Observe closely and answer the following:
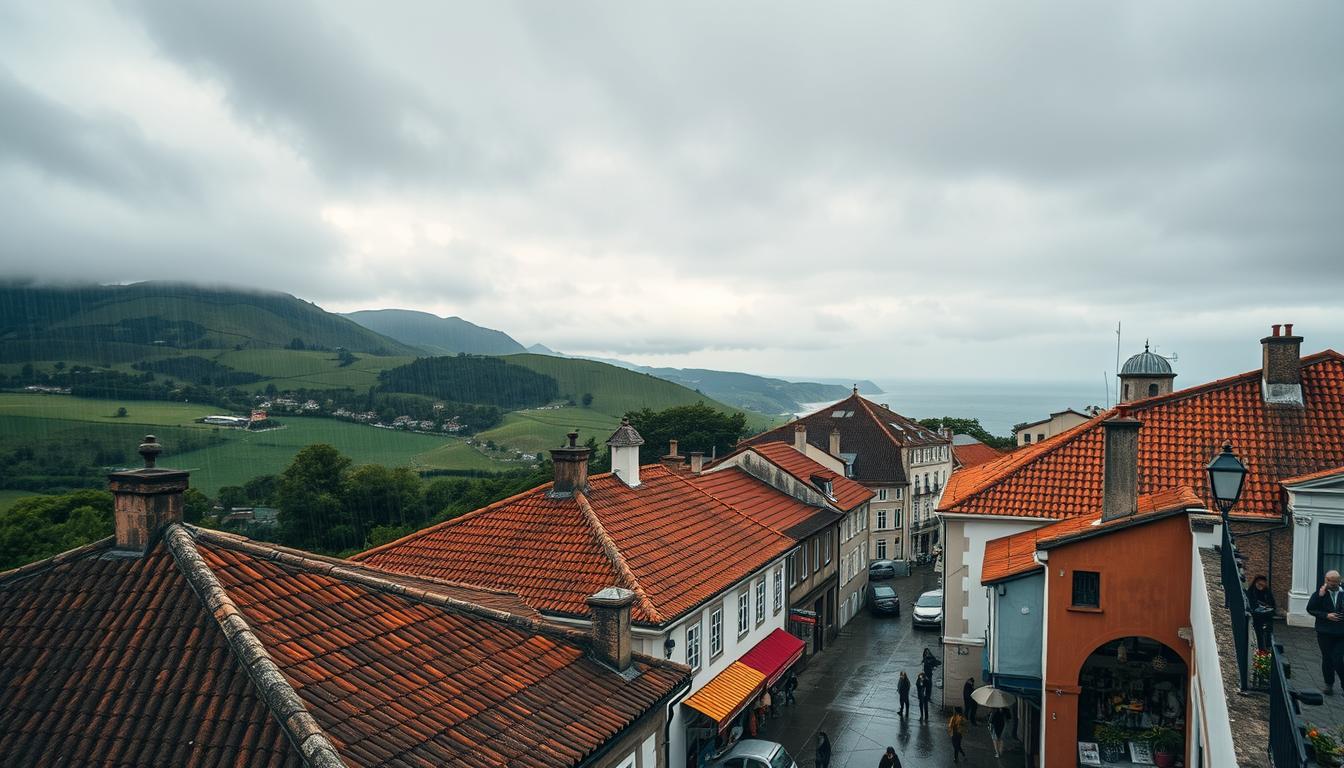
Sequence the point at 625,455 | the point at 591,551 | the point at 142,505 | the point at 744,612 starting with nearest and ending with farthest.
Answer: the point at 142,505 → the point at 591,551 → the point at 744,612 → the point at 625,455

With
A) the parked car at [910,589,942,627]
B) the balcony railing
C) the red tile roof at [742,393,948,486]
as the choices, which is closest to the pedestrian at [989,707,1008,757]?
the parked car at [910,589,942,627]

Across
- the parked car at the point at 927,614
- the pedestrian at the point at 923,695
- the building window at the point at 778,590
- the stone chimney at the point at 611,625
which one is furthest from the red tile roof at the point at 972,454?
the stone chimney at the point at 611,625

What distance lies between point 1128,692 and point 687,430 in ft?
249

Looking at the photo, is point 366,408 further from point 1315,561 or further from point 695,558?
point 1315,561

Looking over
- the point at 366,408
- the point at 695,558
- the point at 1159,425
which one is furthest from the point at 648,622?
the point at 366,408

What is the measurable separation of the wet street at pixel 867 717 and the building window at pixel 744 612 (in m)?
3.54

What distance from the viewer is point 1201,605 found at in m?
12.2

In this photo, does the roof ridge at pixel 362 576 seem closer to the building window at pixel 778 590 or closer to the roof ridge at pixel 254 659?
the roof ridge at pixel 254 659

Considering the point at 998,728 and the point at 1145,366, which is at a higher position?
the point at 1145,366

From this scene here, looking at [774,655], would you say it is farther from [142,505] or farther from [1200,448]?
[142,505]

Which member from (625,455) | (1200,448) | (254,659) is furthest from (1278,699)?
(625,455)

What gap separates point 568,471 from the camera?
2319cm

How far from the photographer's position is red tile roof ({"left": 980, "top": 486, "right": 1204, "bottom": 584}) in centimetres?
1564

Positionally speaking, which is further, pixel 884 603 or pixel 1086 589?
pixel 884 603
